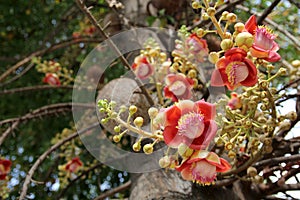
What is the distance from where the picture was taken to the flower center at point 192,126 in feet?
2.30

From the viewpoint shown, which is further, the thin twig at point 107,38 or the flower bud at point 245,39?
the thin twig at point 107,38

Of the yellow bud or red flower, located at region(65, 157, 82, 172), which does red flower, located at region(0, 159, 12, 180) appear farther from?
Result: the yellow bud

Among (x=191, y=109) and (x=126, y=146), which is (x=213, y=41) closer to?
(x=126, y=146)

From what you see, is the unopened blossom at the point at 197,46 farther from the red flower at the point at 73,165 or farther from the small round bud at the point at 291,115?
the red flower at the point at 73,165

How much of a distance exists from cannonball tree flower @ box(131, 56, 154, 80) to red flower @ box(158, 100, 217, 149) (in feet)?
1.16

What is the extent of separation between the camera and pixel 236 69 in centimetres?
74

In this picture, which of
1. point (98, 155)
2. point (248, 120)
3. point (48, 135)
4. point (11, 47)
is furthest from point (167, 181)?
point (11, 47)

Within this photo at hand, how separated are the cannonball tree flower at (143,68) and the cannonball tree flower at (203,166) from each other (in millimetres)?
382

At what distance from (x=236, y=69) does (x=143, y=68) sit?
1.20 ft

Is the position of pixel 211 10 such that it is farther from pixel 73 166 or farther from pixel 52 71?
pixel 52 71

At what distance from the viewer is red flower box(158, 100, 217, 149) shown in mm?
702

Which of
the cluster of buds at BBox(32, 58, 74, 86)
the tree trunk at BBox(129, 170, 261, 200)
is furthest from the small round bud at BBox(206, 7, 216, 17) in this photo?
the cluster of buds at BBox(32, 58, 74, 86)

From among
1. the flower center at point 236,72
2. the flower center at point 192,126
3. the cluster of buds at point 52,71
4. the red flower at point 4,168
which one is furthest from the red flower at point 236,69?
the cluster of buds at point 52,71

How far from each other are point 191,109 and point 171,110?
0.11 feet
